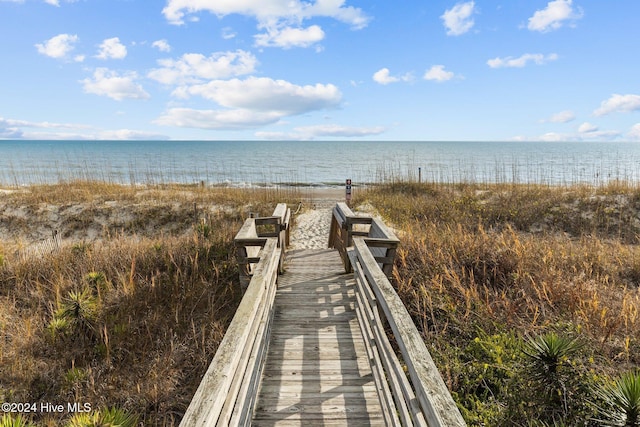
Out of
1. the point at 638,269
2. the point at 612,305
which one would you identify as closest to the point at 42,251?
the point at 612,305

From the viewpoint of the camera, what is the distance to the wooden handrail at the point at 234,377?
5.48 feet

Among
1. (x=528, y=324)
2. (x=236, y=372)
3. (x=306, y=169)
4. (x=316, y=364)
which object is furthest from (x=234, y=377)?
(x=306, y=169)

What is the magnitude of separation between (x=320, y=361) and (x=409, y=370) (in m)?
1.92

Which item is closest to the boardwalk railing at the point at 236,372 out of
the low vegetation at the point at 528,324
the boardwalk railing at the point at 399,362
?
the boardwalk railing at the point at 399,362

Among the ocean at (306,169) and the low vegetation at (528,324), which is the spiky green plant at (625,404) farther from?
the ocean at (306,169)

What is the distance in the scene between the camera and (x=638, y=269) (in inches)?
245

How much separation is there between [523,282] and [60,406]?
688cm

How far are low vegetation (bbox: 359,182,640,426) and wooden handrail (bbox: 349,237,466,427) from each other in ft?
4.44

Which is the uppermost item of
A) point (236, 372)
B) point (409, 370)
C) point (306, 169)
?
point (306, 169)

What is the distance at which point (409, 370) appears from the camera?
6.41ft

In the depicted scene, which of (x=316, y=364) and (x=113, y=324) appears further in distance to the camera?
(x=113, y=324)

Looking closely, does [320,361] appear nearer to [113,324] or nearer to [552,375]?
[552,375]

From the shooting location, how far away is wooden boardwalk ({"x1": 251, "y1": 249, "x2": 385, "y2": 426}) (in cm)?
292

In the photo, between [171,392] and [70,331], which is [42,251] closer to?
[70,331]
